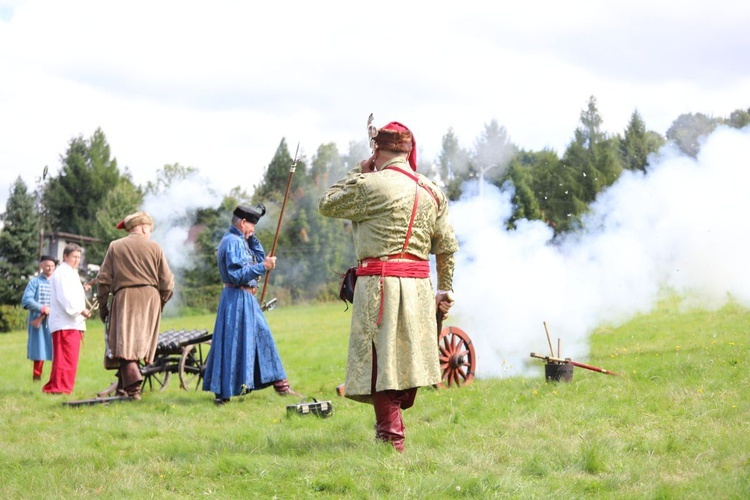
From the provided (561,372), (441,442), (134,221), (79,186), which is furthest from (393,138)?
(79,186)

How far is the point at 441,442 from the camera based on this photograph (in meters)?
5.91

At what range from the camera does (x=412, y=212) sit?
5.67 m

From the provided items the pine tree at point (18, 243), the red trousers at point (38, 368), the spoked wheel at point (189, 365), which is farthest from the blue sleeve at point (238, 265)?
the pine tree at point (18, 243)

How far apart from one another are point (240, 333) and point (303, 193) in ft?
94.7

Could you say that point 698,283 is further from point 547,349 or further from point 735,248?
point 547,349

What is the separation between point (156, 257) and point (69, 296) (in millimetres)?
1819

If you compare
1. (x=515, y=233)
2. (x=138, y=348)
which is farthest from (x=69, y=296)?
(x=515, y=233)

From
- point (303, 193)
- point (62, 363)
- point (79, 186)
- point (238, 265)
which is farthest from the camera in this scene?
point (79, 186)

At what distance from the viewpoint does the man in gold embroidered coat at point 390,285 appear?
18.2ft

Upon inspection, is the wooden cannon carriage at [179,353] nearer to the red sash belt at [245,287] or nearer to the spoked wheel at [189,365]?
the spoked wheel at [189,365]

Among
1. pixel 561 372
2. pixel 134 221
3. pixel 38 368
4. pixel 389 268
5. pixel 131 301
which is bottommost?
pixel 38 368

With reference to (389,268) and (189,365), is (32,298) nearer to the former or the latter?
(189,365)

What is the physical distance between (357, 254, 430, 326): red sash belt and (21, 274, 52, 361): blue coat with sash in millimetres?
8128

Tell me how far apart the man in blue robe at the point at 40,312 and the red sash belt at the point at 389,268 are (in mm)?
8081
